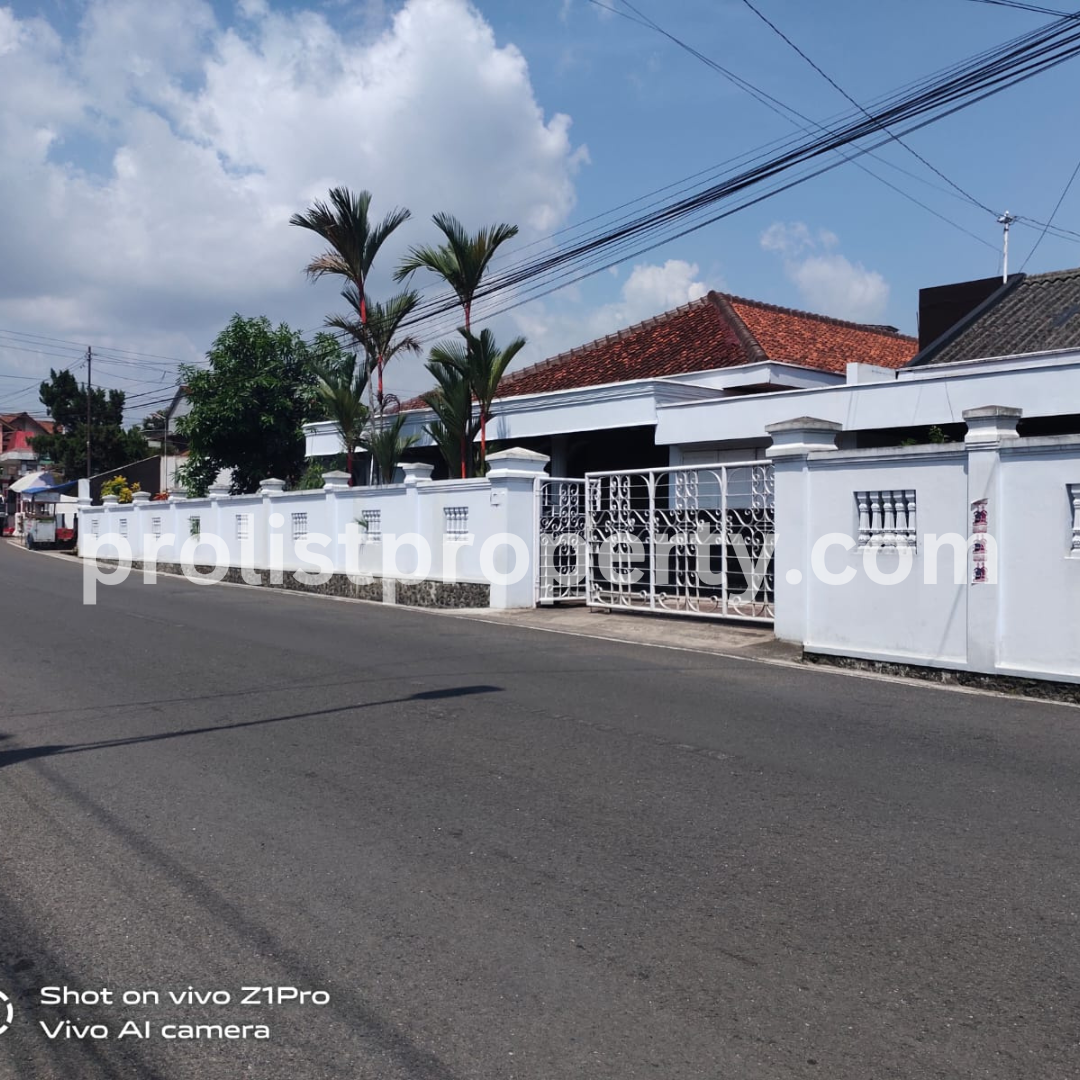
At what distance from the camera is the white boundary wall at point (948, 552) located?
9.84m

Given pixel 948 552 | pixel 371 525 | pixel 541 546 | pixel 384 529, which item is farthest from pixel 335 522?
pixel 948 552

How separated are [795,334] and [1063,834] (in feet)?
66.7

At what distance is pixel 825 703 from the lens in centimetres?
945

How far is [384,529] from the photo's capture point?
20.5 m

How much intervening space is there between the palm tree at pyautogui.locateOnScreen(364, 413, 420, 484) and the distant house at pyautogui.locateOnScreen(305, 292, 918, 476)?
100cm

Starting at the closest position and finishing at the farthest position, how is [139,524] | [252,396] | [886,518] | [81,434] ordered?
[886,518]
[252,396]
[139,524]
[81,434]

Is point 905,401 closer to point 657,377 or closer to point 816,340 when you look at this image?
point 657,377

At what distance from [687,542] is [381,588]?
7655 millimetres

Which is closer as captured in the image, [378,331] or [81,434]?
[378,331]

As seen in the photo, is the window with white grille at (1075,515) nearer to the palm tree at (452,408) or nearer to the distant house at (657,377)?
the distant house at (657,377)

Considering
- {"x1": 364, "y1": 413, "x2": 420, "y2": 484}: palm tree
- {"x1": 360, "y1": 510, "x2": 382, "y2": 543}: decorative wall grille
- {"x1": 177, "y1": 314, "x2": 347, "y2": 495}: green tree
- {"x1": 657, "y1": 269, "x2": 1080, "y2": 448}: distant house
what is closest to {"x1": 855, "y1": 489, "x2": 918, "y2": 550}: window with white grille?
{"x1": 657, "y1": 269, "x2": 1080, "y2": 448}: distant house

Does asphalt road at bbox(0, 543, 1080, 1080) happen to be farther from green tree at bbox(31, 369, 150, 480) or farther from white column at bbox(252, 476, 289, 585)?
green tree at bbox(31, 369, 150, 480)

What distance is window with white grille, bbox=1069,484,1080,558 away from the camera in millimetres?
9656

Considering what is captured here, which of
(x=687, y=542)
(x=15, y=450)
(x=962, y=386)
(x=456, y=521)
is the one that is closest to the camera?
(x=687, y=542)
